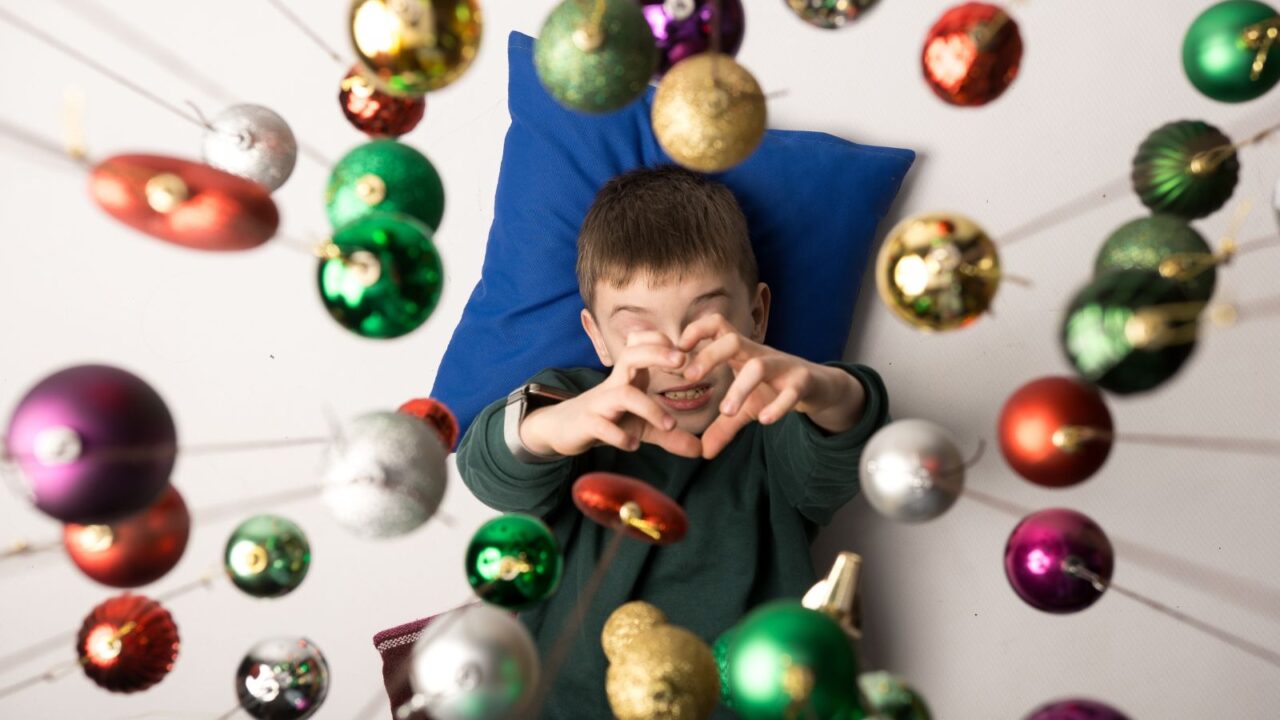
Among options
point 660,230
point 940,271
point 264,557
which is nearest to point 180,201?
point 264,557

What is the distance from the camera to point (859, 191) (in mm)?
→ 1026

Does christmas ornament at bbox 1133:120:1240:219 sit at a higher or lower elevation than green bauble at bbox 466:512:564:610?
higher

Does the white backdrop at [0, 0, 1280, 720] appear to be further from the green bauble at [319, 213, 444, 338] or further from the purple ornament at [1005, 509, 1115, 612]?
the green bauble at [319, 213, 444, 338]

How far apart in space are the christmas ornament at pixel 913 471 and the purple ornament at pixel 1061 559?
2.9 inches

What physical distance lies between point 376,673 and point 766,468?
1.74 feet

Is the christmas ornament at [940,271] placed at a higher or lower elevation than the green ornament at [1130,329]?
higher

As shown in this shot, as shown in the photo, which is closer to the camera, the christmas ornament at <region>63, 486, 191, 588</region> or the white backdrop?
the christmas ornament at <region>63, 486, 191, 588</region>

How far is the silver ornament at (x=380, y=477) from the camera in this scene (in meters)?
0.57

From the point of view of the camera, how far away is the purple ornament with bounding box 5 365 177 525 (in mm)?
510

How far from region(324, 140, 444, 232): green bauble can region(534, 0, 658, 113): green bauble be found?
143mm

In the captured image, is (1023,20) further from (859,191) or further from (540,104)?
(540,104)

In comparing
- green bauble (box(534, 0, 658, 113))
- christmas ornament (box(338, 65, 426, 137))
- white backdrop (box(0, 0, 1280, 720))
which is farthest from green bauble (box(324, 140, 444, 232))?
white backdrop (box(0, 0, 1280, 720))

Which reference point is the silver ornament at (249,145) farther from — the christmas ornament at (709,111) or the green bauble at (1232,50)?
the green bauble at (1232,50)

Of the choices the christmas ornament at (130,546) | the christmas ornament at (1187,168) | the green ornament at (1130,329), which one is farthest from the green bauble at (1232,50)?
the christmas ornament at (130,546)
